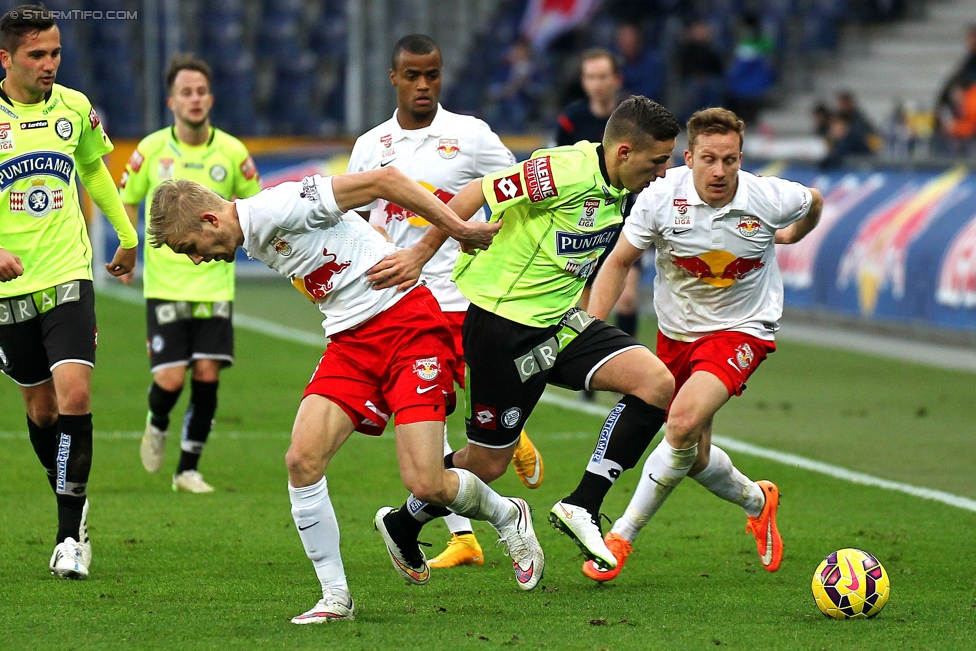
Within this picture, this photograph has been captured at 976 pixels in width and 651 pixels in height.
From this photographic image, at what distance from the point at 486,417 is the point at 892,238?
33.4 ft

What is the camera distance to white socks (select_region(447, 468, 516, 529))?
19.0ft

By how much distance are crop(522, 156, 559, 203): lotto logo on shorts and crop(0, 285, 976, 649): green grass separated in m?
1.55

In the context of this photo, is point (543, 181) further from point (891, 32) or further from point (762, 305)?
point (891, 32)

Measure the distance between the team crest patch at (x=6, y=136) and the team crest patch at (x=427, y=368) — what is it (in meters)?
2.12

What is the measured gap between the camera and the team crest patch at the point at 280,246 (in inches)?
218

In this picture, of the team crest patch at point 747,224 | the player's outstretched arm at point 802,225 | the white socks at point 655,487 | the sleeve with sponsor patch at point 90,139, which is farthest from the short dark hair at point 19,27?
the player's outstretched arm at point 802,225

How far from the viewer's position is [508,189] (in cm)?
616

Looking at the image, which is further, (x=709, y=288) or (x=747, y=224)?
(x=709, y=288)

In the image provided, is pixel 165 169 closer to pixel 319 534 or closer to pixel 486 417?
pixel 486 417

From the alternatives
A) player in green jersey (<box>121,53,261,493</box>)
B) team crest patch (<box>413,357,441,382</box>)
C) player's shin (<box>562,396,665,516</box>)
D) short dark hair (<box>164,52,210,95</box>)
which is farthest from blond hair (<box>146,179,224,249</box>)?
short dark hair (<box>164,52,210,95</box>)

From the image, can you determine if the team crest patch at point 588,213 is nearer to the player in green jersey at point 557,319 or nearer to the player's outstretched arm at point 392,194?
the player in green jersey at point 557,319

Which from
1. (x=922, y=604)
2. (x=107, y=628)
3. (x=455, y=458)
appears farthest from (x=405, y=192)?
(x=922, y=604)

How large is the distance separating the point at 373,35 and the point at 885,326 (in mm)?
10940

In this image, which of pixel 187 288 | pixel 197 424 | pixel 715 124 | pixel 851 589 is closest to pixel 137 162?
pixel 187 288
